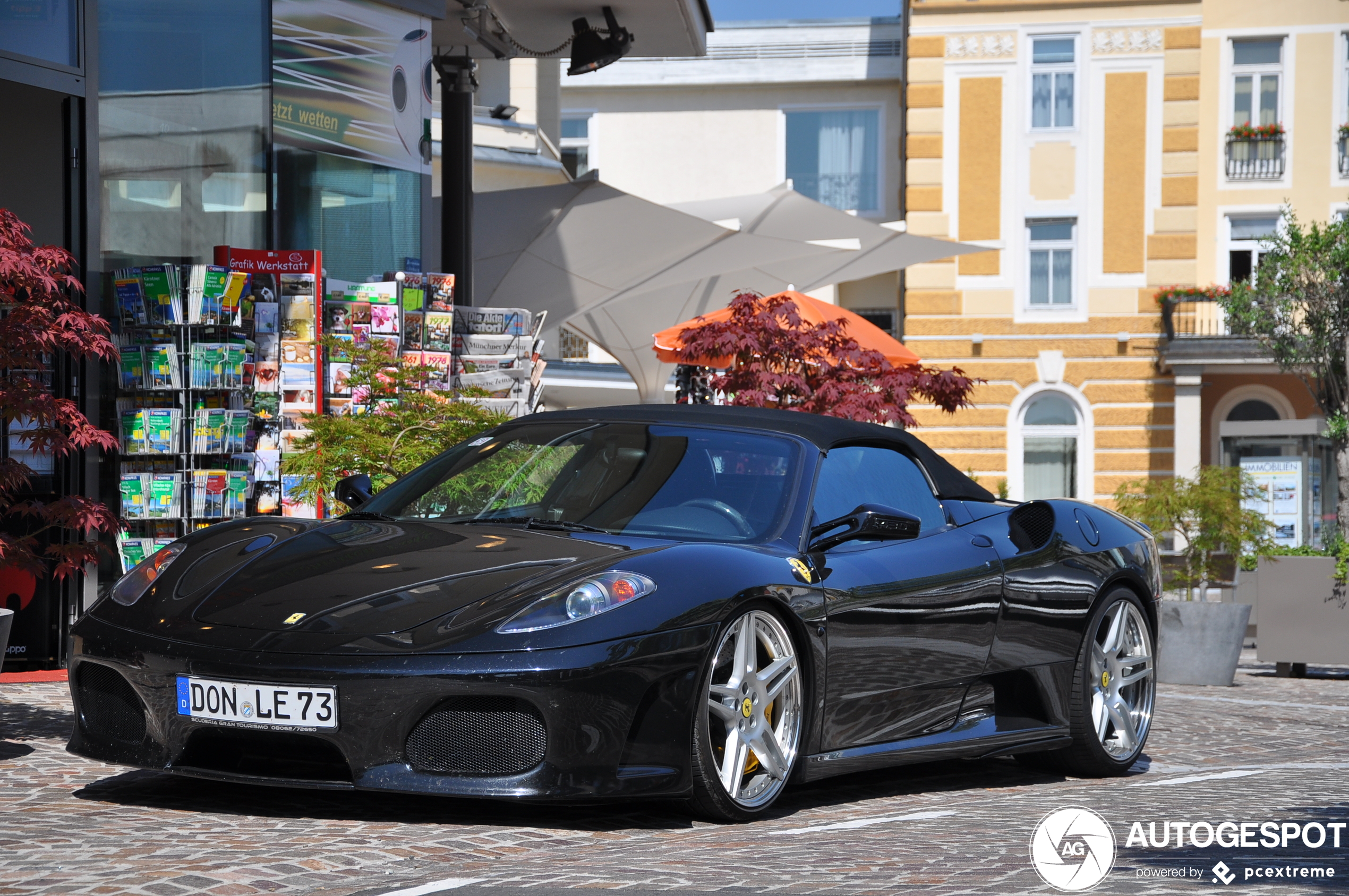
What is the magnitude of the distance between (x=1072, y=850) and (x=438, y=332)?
24.1ft

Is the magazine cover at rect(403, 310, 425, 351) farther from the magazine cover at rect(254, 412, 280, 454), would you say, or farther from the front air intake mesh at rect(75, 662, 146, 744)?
the front air intake mesh at rect(75, 662, 146, 744)

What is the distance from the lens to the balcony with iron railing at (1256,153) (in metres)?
30.6

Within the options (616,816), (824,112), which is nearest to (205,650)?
(616,816)

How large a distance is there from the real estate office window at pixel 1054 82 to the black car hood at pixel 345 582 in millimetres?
27559

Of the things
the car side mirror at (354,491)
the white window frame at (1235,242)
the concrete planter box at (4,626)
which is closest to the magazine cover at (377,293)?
the car side mirror at (354,491)

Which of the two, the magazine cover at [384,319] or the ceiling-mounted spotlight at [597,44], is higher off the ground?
the ceiling-mounted spotlight at [597,44]

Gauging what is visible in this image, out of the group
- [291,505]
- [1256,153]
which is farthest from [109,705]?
[1256,153]

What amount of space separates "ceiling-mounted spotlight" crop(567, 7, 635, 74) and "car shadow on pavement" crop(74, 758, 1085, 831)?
11.2 m

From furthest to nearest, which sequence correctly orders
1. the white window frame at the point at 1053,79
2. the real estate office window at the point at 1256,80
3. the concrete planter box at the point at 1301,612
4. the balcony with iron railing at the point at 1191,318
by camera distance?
the white window frame at the point at 1053,79 < the real estate office window at the point at 1256,80 < the balcony with iron railing at the point at 1191,318 < the concrete planter box at the point at 1301,612

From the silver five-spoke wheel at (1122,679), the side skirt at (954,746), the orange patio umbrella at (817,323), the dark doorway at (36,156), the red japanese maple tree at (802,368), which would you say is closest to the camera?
the side skirt at (954,746)

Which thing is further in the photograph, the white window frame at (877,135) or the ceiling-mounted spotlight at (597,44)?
the white window frame at (877,135)

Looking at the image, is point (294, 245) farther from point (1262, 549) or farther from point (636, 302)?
point (636, 302)

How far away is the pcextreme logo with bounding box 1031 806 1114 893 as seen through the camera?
3990 mm

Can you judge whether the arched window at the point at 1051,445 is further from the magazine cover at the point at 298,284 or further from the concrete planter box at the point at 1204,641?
the magazine cover at the point at 298,284
